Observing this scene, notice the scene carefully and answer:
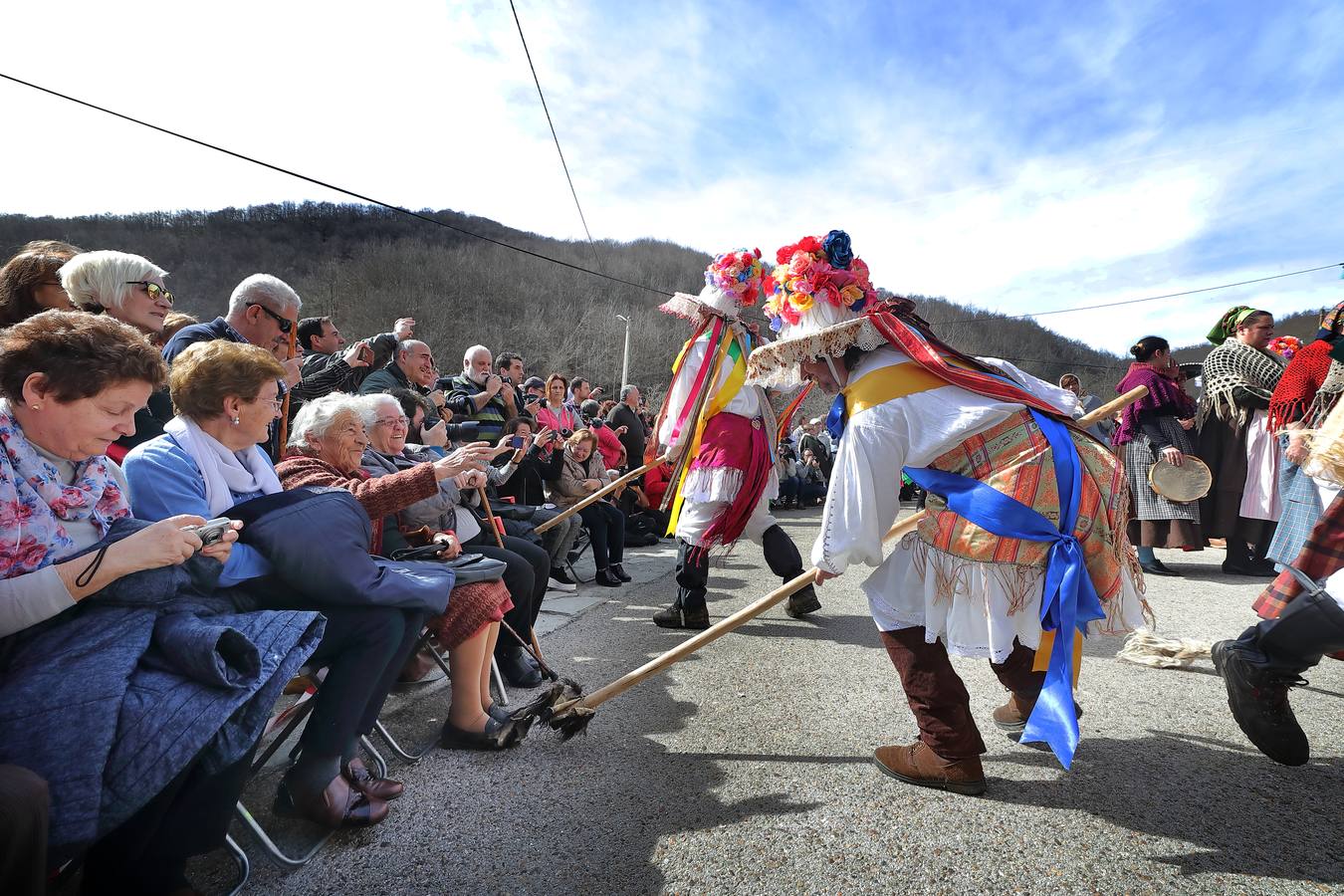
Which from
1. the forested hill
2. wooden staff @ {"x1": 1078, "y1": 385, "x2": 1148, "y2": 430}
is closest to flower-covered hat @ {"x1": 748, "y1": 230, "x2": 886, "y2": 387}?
wooden staff @ {"x1": 1078, "y1": 385, "x2": 1148, "y2": 430}

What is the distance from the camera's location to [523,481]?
5262 mm

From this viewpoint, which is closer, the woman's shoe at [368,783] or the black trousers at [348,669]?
the black trousers at [348,669]

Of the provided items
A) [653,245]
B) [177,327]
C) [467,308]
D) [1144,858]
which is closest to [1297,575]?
[1144,858]

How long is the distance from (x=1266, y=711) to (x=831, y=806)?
1.53 meters

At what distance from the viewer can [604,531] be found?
5.34 meters

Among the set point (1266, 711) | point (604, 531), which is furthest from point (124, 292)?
point (1266, 711)

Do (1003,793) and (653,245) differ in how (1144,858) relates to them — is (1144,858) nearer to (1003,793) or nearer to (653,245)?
(1003,793)

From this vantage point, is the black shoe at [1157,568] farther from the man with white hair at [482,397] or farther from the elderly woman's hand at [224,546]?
the elderly woman's hand at [224,546]

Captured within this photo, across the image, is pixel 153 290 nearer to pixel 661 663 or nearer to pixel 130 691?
Answer: pixel 130 691

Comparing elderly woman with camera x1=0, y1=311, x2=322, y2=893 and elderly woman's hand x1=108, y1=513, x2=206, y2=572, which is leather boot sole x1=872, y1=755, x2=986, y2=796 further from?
elderly woman's hand x1=108, y1=513, x2=206, y2=572

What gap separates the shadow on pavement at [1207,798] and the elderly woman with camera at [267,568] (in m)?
1.96

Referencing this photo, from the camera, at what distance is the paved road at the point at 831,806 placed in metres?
1.81

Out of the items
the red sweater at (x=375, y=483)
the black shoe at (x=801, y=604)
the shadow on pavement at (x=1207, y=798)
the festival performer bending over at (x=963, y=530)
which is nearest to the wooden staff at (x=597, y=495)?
the black shoe at (x=801, y=604)

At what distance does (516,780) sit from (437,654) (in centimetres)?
74
